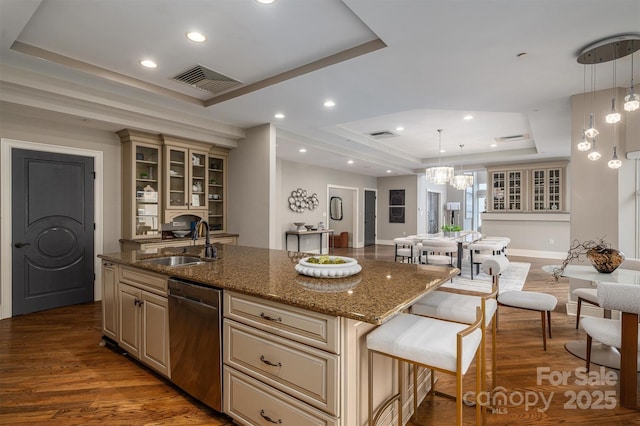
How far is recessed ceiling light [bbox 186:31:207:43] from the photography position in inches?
101

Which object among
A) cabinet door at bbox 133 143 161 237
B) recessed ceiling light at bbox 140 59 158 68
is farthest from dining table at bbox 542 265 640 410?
cabinet door at bbox 133 143 161 237

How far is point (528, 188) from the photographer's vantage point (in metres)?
8.75

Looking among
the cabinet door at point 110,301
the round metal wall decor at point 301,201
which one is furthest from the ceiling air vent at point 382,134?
the cabinet door at point 110,301

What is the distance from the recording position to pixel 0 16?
223cm

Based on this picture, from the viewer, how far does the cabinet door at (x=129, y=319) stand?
8.17 feet

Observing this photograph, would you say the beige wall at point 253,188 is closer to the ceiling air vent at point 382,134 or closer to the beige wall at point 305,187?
the beige wall at point 305,187

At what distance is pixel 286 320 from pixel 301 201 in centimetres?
696

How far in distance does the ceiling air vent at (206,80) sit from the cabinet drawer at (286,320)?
2478mm

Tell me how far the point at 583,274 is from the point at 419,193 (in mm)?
8405

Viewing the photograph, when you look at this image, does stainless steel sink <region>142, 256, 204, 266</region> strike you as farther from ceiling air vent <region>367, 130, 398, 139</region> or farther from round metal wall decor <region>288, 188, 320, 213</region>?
round metal wall decor <region>288, 188, 320, 213</region>

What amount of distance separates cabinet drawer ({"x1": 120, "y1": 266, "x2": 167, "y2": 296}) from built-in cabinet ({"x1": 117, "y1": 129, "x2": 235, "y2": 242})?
7.17 ft

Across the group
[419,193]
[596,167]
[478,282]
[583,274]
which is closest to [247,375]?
[583,274]

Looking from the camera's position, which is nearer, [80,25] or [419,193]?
[80,25]

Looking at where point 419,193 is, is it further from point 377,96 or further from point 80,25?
point 80,25
